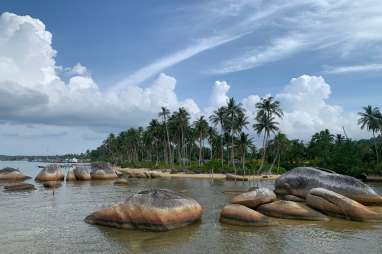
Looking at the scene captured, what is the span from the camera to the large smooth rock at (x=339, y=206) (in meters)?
25.1

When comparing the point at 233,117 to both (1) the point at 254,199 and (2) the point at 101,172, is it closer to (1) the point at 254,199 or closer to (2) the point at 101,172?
(2) the point at 101,172

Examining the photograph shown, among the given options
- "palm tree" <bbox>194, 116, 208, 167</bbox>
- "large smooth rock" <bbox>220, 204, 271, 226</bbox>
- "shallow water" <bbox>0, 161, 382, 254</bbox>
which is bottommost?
"shallow water" <bbox>0, 161, 382, 254</bbox>

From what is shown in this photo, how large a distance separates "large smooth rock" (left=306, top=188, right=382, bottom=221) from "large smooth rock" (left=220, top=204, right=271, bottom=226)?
18.2 feet

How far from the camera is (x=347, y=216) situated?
2552 centimetres

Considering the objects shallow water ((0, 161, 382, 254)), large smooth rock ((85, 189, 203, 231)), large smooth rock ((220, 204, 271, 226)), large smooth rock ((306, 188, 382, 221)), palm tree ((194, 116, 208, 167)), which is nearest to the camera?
shallow water ((0, 161, 382, 254))

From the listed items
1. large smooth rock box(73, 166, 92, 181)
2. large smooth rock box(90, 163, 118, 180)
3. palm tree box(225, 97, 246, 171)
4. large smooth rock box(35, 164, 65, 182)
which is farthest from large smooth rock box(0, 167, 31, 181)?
palm tree box(225, 97, 246, 171)

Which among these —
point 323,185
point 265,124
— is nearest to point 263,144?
point 265,124

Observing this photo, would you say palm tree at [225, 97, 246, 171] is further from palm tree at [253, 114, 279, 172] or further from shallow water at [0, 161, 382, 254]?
shallow water at [0, 161, 382, 254]

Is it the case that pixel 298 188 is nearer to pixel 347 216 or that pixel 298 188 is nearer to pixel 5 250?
pixel 347 216

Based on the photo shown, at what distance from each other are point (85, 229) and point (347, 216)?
16.3 metres

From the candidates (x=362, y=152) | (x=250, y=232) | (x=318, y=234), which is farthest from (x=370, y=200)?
(x=362, y=152)

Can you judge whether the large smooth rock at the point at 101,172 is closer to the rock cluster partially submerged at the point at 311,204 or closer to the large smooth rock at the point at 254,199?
the rock cluster partially submerged at the point at 311,204

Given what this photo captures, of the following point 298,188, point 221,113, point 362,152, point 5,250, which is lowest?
point 5,250

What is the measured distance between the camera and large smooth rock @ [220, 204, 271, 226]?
75.6 ft
